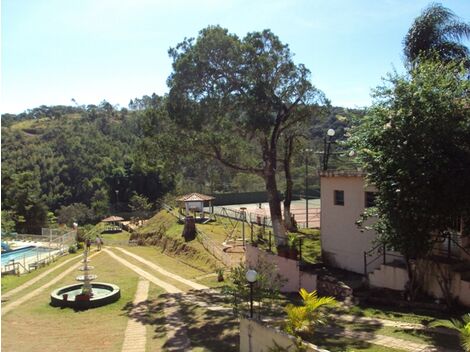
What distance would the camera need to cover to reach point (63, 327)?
579 inches

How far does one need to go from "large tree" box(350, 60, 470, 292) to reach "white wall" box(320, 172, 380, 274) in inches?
186

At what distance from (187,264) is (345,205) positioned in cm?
1221

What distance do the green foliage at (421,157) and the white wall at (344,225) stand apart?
476cm

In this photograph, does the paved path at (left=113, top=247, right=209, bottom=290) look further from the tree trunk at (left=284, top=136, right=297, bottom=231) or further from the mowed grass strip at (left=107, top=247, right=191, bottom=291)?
the tree trunk at (left=284, top=136, right=297, bottom=231)

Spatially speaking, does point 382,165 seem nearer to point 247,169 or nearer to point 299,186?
point 247,169

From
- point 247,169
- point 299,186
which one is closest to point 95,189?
point 299,186

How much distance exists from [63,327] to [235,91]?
12333mm

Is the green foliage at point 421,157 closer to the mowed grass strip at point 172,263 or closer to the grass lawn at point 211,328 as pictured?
the grass lawn at point 211,328

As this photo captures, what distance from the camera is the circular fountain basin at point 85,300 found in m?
17.2

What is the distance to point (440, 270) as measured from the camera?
1316 centimetres

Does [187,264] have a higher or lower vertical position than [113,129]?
lower

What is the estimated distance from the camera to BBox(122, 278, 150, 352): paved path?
12.4m

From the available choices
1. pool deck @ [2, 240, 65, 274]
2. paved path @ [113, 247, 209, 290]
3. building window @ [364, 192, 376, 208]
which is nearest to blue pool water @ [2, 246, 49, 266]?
pool deck @ [2, 240, 65, 274]

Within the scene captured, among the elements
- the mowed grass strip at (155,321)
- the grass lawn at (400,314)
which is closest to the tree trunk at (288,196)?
the mowed grass strip at (155,321)
